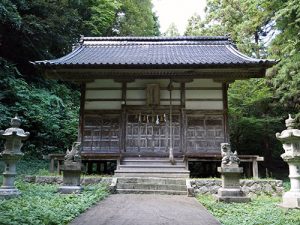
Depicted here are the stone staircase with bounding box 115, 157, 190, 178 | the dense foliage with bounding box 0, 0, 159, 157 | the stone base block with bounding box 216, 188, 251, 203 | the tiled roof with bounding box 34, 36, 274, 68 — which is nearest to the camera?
the stone base block with bounding box 216, 188, 251, 203

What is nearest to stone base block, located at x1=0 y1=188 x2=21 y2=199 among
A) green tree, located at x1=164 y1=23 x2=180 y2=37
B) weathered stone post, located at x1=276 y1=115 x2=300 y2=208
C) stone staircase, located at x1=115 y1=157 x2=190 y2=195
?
stone staircase, located at x1=115 y1=157 x2=190 y2=195

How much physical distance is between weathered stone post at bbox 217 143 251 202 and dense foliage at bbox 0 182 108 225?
11.3 feet

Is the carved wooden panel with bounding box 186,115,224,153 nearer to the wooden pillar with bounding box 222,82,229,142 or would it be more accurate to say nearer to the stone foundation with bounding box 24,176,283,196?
the wooden pillar with bounding box 222,82,229,142

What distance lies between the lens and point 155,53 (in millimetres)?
14422

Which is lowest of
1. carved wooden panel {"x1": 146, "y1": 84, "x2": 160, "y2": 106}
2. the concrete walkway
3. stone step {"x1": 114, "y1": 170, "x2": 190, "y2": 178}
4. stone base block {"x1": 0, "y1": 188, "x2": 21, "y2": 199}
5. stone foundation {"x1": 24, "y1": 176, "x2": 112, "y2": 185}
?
the concrete walkway

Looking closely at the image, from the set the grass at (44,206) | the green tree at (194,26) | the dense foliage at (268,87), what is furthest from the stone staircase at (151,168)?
the green tree at (194,26)

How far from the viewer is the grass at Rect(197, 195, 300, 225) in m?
5.37

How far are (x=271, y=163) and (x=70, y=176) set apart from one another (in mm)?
12851

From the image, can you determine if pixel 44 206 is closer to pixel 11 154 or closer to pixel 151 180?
pixel 11 154

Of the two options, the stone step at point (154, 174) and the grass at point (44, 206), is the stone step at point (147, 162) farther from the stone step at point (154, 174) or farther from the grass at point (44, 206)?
the grass at point (44, 206)

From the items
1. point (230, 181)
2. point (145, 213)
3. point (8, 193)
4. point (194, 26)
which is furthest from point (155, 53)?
point (194, 26)

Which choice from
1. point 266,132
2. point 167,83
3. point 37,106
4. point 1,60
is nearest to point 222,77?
point 167,83

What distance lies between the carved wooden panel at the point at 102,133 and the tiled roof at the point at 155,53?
2.52m

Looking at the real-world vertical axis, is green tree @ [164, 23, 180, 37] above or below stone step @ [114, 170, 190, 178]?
above
